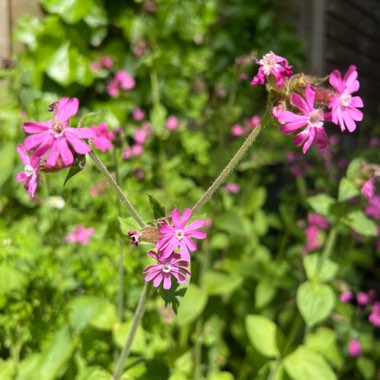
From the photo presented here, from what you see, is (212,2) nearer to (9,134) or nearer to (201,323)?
(9,134)

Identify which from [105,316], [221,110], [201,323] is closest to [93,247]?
[105,316]

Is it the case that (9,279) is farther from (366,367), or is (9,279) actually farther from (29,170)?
(366,367)

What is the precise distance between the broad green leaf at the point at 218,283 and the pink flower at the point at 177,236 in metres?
0.83

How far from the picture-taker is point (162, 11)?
2430 mm

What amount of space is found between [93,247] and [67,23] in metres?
1.26

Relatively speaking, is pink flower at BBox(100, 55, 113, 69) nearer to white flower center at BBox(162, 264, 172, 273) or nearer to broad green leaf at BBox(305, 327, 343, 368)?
broad green leaf at BBox(305, 327, 343, 368)

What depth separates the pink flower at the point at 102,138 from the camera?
100 centimetres

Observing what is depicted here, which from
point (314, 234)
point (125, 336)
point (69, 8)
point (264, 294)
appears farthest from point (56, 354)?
point (69, 8)

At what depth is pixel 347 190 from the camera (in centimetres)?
121

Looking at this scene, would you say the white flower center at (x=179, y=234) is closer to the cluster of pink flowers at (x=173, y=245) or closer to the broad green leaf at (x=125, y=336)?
the cluster of pink flowers at (x=173, y=245)

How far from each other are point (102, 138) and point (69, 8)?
4.50 feet

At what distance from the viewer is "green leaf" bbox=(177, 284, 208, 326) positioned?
1392mm

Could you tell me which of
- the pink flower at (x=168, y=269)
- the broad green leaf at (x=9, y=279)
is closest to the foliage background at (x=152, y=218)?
the broad green leaf at (x=9, y=279)

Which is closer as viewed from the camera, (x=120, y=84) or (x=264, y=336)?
(x=264, y=336)
